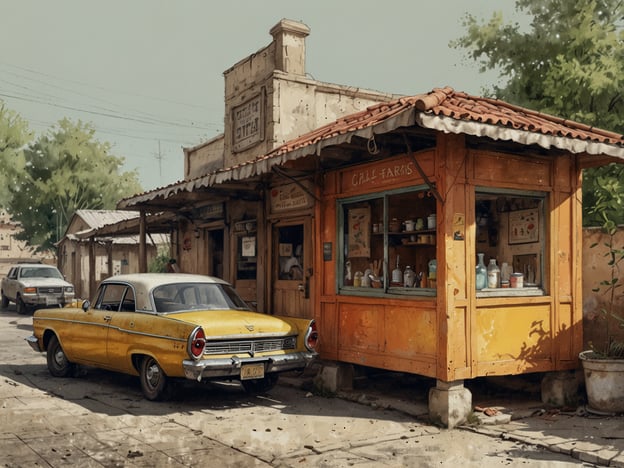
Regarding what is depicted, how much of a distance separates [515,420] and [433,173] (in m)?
2.98

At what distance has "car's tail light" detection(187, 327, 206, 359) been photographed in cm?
764

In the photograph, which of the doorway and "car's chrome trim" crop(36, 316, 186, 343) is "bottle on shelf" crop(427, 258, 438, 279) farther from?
the doorway

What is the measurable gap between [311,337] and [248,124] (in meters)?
7.01

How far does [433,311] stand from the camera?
7.72m

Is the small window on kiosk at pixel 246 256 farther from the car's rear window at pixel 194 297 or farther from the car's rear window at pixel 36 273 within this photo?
the car's rear window at pixel 36 273

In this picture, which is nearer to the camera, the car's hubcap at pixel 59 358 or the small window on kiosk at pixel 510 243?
the small window on kiosk at pixel 510 243

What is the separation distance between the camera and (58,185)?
49312 millimetres

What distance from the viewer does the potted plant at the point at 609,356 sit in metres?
7.73

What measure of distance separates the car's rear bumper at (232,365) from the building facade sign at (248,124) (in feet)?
21.5

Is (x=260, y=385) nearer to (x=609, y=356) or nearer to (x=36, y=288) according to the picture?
(x=609, y=356)

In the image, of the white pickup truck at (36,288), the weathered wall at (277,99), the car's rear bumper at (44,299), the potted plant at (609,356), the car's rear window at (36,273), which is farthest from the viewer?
the car's rear window at (36,273)

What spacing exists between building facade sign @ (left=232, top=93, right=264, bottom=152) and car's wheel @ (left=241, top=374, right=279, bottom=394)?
6.10 m

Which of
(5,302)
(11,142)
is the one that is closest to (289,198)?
(5,302)

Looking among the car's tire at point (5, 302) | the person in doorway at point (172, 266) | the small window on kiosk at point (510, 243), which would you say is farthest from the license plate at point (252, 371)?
the car's tire at point (5, 302)
